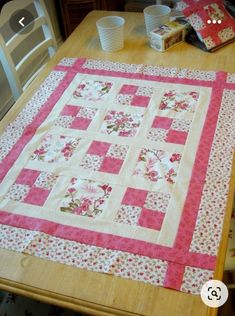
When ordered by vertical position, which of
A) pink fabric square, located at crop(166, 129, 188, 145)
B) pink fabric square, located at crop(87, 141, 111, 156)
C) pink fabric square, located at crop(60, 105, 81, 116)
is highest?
pink fabric square, located at crop(60, 105, 81, 116)

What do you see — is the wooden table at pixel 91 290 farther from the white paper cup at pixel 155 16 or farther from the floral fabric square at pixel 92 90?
the white paper cup at pixel 155 16

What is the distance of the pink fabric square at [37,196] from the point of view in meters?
1.05

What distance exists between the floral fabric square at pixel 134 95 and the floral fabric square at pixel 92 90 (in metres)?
0.07

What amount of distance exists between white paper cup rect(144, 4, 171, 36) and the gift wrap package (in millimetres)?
28

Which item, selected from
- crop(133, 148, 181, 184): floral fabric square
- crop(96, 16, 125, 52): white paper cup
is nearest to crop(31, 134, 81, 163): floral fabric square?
crop(133, 148, 181, 184): floral fabric square

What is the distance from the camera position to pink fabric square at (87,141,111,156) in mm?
1182

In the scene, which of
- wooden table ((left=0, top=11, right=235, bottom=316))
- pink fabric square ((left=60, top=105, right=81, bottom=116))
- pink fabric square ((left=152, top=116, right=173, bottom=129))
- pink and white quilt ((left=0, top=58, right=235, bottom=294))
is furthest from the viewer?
pink fabric square ((left=60, top=105, right=81, bottom=116))

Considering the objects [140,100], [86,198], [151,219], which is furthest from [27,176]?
[140,100]

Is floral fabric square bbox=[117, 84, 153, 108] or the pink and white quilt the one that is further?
floral fabric square bbox=[117, 84, 153, 108]

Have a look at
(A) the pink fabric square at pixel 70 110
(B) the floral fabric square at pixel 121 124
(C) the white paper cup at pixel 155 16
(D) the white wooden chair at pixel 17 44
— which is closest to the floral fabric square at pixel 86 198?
(B) the floral fabric square at pixel 121 124

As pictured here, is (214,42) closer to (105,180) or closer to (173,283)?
(105,180)

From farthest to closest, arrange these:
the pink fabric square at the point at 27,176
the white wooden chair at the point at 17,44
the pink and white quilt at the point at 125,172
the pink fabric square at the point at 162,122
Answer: the white wooden chair at the point at 17,44
the pink fabric square at the point at 162,122
the pink fabric square at the point at 27,176
the pink and white quilt at the point at 125,172

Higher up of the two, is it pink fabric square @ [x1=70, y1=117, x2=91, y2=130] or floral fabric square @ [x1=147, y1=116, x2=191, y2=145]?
pink fabric square @ [x1=70, y1=117, x2=91, y2=130]

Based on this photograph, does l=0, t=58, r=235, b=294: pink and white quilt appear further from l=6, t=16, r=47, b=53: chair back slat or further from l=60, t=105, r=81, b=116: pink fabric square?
l=6, t=16, r=47, b=53: chair back slat
